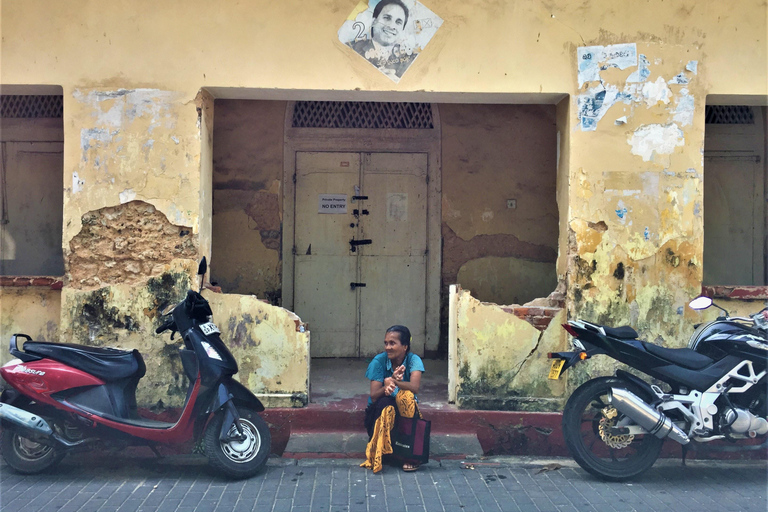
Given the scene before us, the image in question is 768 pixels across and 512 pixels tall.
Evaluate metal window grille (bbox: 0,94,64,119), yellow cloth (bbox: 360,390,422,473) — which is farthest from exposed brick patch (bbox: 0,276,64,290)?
yellow cloth (bbox: 360,390,422,473)

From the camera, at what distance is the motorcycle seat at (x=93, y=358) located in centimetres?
433

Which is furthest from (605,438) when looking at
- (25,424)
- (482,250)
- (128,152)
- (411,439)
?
(128,152)

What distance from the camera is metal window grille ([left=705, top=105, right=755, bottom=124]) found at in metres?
6.87

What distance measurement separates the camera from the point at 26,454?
4324 millimetres

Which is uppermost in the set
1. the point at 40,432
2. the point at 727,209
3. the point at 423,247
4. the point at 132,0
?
the point at 132,0

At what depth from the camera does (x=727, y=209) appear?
6918 millimetres

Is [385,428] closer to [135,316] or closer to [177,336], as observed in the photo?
[177,336]

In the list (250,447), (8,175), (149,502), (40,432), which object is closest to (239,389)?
(250,447)

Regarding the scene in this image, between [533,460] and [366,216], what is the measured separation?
3383mm

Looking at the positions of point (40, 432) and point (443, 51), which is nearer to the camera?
point (40, 432)

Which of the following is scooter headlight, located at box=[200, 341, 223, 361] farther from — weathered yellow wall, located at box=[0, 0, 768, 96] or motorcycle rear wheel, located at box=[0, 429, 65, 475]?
weathered yellow wall, located at box=[0, 0, 768, 96]

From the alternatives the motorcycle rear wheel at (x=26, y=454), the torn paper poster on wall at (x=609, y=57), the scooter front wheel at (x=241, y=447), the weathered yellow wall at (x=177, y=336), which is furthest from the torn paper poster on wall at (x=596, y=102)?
the motorcycle rear wheel at (x=26, y=454)

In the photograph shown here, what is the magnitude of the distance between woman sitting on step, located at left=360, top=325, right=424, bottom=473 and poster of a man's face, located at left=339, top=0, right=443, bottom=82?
85.2 inches

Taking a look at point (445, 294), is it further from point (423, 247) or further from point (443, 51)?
point (443, 51)
